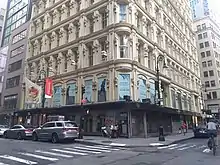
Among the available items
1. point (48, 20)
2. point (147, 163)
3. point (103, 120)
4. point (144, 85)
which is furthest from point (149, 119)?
point (48, 20)

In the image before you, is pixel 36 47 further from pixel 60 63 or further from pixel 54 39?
pixel 60 63

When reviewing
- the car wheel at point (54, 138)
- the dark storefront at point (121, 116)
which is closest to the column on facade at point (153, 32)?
the dark storefront at point (121, 116)

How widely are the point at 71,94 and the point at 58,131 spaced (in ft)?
38.8

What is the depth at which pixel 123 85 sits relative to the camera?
24484mm

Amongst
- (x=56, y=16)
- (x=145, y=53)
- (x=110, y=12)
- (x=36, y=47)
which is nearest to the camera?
(x=110, y=12)

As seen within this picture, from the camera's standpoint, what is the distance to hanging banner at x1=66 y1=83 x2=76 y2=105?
29.3 m

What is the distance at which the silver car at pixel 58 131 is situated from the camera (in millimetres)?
17953

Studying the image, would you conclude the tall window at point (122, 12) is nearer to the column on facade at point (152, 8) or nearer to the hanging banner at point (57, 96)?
the column on facade at point (152, 8)

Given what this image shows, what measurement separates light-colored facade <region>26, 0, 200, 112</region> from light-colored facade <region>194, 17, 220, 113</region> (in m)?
27.0

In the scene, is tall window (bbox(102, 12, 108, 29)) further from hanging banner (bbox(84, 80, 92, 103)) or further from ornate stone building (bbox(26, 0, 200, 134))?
hanging banner (bbox(84, 80, 92, 103))

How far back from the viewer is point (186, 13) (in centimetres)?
5416

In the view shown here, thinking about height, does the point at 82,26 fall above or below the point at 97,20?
below

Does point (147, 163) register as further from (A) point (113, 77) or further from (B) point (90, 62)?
(B) point (90, 62)

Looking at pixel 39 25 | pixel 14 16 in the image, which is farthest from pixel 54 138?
pixel 14 16
